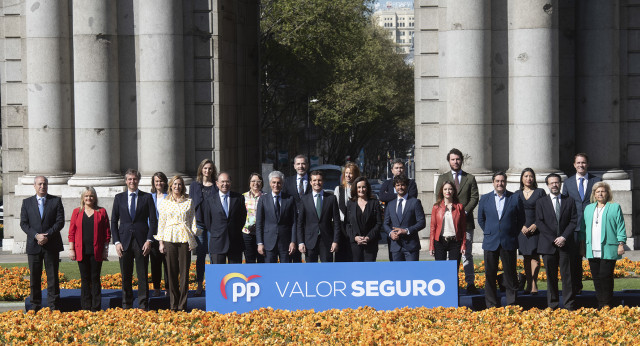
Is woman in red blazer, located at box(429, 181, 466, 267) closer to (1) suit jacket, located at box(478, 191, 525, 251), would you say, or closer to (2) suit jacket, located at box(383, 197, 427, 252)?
(2) suit jacket, located at box(383, 197, 427, 252)

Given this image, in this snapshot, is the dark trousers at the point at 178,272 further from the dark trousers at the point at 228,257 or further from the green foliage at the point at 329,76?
the green foliage at the point at 329,76

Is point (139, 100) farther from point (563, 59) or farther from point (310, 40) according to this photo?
point (310, 40)

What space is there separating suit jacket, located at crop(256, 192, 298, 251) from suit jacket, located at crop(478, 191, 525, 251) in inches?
115

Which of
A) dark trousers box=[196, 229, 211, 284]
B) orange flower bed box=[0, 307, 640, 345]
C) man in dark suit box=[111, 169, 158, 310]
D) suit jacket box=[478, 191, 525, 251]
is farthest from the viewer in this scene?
dark trousers box=[196, 229, 211, 284]

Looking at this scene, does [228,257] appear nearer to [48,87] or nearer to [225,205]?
[225,205]

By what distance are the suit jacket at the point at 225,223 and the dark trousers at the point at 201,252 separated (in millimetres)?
253

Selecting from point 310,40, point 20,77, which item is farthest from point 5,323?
point 310,40

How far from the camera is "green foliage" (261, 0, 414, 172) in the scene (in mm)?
53406

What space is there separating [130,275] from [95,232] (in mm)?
817

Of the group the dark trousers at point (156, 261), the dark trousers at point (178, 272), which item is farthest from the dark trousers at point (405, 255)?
the dark trousers at point (156, 261)

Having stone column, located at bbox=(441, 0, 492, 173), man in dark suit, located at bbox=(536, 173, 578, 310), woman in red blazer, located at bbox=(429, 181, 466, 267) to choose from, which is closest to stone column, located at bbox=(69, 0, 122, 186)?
stone column, located at bbox=(441, 0, 492, 173)

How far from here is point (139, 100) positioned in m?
25.0

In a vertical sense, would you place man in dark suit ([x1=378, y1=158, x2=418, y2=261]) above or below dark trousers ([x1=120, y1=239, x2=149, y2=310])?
above

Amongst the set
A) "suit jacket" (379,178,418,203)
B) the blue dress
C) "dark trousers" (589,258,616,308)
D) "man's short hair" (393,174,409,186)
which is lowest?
"dark trousers" (589,258,616,308)
